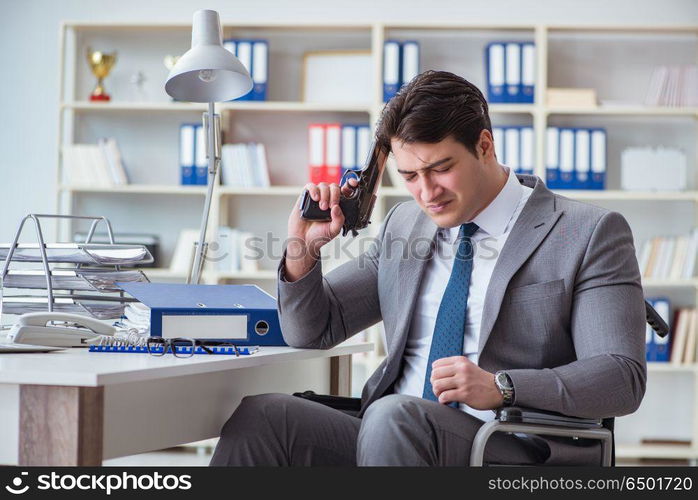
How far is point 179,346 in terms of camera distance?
1484mm

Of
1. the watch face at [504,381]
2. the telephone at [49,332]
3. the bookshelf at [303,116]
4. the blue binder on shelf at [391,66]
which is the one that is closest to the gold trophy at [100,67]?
the bookshelf at [303,116]

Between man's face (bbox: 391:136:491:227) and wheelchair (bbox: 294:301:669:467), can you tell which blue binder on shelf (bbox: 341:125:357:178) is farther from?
wheelchair (bbox: 294:301:669:467)

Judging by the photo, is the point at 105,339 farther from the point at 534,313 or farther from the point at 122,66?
the point at 122,66

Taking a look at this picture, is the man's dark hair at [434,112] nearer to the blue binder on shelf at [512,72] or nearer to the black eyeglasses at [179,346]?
the black eyeglasses at [179,346]

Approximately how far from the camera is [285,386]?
1776 mm

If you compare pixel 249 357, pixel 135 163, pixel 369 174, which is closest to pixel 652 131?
pixel 135 163

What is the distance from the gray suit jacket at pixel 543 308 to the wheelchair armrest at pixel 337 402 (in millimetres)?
27

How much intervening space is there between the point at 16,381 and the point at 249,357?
425 millimetres

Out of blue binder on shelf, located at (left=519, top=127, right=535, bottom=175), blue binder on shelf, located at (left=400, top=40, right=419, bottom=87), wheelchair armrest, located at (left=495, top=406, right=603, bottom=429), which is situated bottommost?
wheelchair armrest, located at (left=495, top=406, right=603, bottom=429)

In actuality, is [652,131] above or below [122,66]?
below

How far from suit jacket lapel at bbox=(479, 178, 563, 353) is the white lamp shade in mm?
744

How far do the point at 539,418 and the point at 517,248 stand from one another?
0.34 meters

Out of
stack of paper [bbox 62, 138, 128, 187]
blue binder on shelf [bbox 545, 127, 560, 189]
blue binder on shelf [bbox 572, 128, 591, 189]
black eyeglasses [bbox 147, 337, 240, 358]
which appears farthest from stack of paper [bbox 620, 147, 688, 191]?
black eyeglasses [bbox 147, 337, 240, 358]

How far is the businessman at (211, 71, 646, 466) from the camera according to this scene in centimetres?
136
